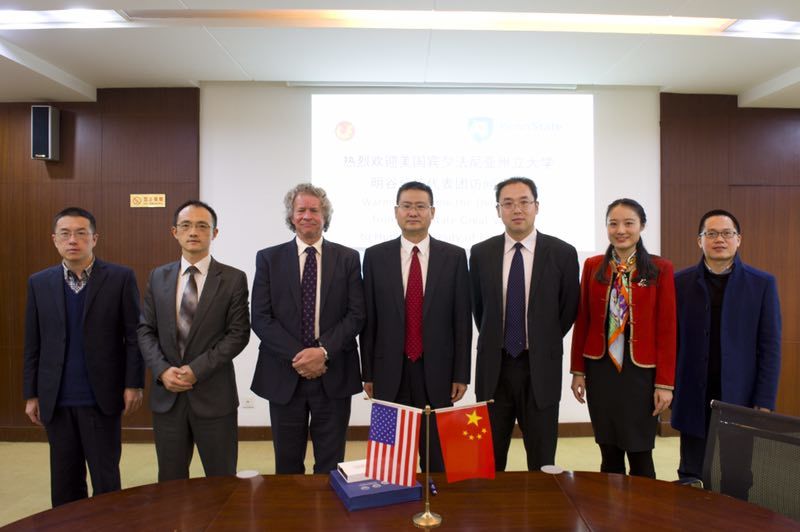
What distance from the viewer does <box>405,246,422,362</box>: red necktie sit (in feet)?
8.71

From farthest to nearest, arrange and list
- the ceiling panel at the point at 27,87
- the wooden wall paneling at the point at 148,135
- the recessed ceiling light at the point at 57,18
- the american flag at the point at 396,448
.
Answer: the wooden wall paneling at the point at 148,135, the ceiling panel at the point at 27,87, the recessed ceiling light at the point at 57,18, the american flag at the point at 396,448

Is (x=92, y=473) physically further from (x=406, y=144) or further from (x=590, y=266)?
(x=406, y=144)

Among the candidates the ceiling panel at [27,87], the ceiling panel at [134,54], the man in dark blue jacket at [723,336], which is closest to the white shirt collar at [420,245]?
the man in dark blue jacket at [723,336]

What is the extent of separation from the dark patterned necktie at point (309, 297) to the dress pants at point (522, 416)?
3.21 feet

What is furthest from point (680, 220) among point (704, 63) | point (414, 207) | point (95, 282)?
point (95, 282)

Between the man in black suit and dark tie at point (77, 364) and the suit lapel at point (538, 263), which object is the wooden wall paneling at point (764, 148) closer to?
the suit lapel at point (538, 263)

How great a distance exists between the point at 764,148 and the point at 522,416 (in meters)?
3.95

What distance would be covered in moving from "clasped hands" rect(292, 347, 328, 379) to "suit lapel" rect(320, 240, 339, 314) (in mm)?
220

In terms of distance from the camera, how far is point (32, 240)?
15.4ft

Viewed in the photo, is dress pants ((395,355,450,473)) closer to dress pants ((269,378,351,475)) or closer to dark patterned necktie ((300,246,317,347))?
dress pants ((269,378,351,475))

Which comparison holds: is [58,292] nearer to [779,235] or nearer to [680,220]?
[680,220]

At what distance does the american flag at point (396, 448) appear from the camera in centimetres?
158

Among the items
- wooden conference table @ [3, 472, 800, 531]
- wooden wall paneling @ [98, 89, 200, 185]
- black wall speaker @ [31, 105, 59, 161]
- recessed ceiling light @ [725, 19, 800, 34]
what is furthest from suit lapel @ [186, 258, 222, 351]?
recessed ceiling light @ [725, 19, 800, 34]

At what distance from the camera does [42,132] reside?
4.54 metres
